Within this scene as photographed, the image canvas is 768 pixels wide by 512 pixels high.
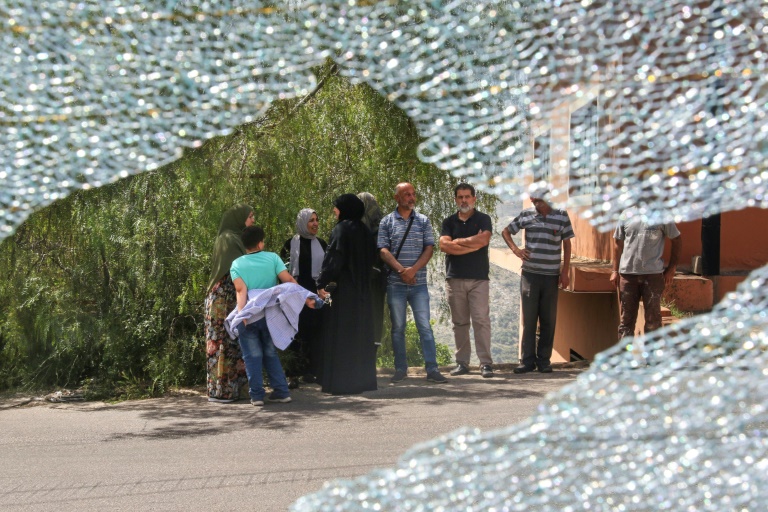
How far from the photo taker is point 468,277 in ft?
27.3


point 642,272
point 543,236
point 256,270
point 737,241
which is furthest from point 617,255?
point 256,270

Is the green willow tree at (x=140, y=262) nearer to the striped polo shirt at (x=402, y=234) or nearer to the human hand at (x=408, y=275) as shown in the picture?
the striped polo shirt at (x=402, y=234)

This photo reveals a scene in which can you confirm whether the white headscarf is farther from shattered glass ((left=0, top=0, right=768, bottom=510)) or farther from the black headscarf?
shattered glass ((left=0, top=0, right=768, bottom=510))

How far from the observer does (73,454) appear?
5590 millimetres

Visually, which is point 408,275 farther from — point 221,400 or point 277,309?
point 221,400

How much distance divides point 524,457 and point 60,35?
0.80 meters

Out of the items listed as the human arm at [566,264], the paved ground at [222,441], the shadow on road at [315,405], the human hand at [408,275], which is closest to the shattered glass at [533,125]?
the paved ground at [222,441]

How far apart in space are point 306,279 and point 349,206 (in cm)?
90

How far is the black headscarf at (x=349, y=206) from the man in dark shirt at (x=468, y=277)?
1.18 metres

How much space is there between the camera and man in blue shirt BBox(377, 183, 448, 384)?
7.76m

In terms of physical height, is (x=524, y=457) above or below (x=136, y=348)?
above

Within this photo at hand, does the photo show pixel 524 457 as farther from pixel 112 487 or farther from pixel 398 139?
pixel 398 139

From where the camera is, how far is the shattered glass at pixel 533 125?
1032 millimetres

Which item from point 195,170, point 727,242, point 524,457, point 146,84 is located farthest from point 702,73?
point 727,242
